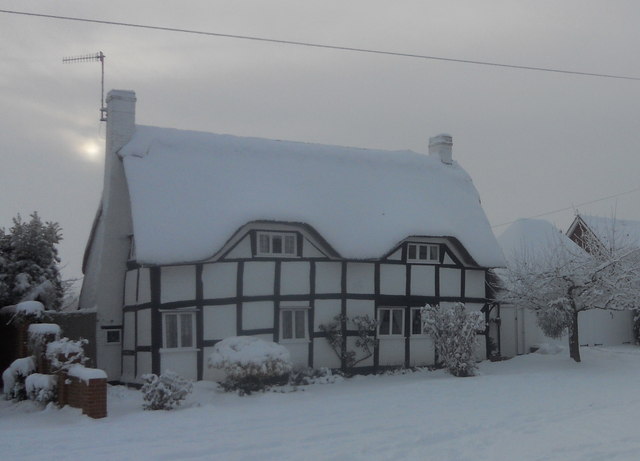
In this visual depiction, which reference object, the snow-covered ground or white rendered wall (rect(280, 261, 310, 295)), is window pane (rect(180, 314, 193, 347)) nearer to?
the snow-covered ground

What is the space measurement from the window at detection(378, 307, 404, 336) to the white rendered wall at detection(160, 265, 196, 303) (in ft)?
20.6

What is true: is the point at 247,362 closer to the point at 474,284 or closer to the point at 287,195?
the point at 287,195

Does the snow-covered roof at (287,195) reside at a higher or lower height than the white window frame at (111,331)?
higher

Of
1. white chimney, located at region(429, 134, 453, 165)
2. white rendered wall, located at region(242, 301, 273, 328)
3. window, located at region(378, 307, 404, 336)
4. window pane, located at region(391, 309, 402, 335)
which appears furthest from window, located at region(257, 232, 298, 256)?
white chimney, located at region(429, 134, 453, 165)

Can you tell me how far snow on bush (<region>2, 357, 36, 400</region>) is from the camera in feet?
59.8

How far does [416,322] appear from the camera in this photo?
24297 millimetres

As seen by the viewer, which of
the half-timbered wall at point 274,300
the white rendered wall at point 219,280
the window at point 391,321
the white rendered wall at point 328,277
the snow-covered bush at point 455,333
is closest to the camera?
the half-timbered wall at point 274,300

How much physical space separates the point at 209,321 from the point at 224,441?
8.43m

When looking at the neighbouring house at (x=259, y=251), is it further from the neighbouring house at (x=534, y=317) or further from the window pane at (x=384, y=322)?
the neighbouring house at (x=534, y=317)

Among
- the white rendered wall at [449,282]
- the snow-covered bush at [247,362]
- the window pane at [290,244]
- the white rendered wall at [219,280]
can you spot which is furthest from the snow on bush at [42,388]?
the white rendered wall at [449,282]

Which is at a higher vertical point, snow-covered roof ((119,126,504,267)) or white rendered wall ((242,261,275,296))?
snow-covered roof ((119,126,504,267))

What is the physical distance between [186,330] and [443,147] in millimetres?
13328

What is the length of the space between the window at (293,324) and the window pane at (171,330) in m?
3.12

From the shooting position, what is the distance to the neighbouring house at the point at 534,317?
92.7ft
